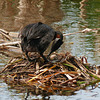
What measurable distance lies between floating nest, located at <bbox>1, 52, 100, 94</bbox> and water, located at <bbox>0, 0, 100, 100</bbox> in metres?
0.29

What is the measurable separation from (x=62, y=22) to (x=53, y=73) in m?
8.11

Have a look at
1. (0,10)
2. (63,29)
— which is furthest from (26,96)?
(0,10)

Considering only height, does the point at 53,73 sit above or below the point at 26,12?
below

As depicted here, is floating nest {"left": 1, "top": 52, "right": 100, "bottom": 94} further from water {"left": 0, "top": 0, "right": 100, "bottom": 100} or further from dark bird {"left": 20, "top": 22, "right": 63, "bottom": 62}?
dark bird {"left": 20, "top": 22, "right": 63, "bottom": 62}

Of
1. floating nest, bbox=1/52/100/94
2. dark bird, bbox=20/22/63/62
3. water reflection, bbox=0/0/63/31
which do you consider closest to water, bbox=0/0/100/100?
water reflection, bbox=0/0/63/31

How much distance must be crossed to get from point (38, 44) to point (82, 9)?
1167 cm

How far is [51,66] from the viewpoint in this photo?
870cm

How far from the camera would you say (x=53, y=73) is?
848 centimetres

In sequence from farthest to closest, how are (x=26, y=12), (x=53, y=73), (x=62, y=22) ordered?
(x=26, y=12), (x=62, y=22), (x=53, y=73)

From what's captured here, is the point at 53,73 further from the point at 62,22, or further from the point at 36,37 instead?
the point at 62,22

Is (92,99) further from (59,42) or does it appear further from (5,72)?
(5,72)

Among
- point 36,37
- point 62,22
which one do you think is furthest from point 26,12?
point 36,37

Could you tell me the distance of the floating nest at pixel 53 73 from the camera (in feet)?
27.2

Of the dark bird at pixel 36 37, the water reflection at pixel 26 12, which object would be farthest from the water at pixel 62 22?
the dark bird at pixel 36 37
